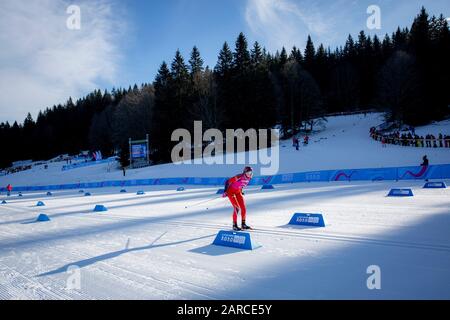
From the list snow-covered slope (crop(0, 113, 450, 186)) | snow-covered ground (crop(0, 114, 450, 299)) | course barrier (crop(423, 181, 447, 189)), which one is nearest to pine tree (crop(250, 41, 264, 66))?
snow-covered slope (crop(0, 113, 450, 186))

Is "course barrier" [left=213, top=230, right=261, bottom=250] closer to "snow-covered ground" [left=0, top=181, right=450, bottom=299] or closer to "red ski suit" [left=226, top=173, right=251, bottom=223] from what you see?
"snow-covered ground" [left=0, top=181, right=450, bottom=299]

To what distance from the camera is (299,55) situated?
87438 mm

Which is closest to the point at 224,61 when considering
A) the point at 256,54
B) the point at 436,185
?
the point at 256,54

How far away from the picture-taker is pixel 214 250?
Result: 6984mm

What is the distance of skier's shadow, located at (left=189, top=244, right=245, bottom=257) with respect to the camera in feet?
22.0

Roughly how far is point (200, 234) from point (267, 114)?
4206 cm

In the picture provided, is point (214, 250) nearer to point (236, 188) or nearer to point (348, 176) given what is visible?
point (236, 188)

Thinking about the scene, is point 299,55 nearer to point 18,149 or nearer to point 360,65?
point 360,65

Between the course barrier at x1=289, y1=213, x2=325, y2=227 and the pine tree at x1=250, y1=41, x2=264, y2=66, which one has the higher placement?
the pine tree at x1=250, y1=41, x2=264, y2=66

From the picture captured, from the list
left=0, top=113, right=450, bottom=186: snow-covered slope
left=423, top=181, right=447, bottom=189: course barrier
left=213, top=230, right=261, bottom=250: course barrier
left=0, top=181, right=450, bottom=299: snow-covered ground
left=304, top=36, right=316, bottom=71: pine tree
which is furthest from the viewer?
left=304, top=36, right=316, bottom=71: pine tree

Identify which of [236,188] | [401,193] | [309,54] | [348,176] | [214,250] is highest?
[309,54]

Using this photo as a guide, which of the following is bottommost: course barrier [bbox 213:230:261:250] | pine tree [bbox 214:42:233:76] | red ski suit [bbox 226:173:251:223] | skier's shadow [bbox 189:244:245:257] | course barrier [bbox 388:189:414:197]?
skier's shadow [bbox 189:244:245:257]

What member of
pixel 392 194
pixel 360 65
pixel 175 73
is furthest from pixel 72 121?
pixel 392 194

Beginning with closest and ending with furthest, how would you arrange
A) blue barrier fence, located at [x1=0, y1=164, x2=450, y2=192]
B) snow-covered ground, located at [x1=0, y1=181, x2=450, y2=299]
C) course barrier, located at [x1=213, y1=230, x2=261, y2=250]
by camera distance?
snow-covered ground, located at [x1=0, y1=181, x2=450, y2=299] → course barrier, located at [x1=213, y1=230, x2=261, y2=250] → blue barrier fence, located at [x1=0, y1=164, x2=450, y2=192]
